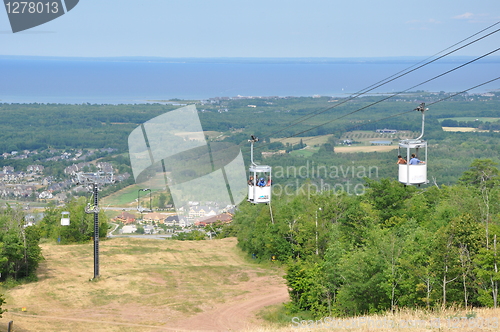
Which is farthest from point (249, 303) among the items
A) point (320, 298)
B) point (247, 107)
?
point (247, 107)

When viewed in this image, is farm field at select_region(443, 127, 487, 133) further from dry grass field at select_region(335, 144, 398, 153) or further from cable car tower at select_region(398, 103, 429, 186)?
cable car tower at select_region(398, 103, 429, 186)

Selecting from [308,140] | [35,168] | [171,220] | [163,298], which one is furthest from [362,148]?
[163,298]

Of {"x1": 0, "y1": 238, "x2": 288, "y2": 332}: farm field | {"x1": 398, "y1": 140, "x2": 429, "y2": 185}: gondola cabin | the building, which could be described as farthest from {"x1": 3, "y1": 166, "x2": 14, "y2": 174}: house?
{"x1": 398, "y1": 140, "x2": 429, "y2": 185}: gondola cabin

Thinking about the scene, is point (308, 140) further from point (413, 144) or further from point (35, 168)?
point (413, 144)

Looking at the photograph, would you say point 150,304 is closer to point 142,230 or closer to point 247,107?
point 142,230

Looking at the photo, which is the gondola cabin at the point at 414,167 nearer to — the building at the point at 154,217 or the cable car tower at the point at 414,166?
the cable car tower at the point at 414,166

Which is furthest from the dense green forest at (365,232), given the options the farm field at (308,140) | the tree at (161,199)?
the tree at (161,199)

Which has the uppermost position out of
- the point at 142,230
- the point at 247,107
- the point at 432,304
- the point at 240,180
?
the point at 247,107
